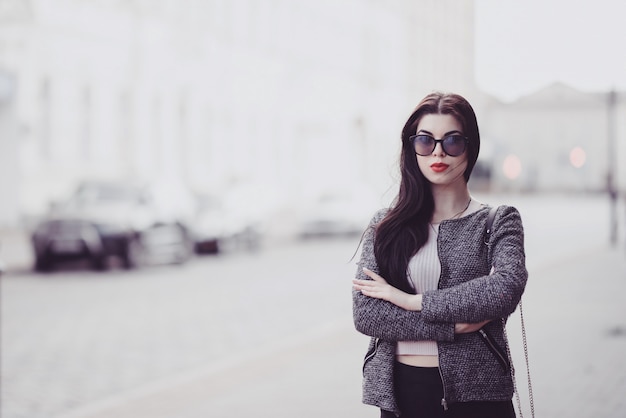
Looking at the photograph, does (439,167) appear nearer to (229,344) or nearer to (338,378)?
(338,378)

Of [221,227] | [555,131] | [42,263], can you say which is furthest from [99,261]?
[555,131]

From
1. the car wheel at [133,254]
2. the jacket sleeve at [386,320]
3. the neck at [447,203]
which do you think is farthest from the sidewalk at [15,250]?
the neck at [447,203]

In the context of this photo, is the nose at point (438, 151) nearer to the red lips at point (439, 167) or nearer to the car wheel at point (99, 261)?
the red lips at point (439, 167)

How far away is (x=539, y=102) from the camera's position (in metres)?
128

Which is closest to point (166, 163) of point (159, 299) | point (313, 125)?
point (313, 125)

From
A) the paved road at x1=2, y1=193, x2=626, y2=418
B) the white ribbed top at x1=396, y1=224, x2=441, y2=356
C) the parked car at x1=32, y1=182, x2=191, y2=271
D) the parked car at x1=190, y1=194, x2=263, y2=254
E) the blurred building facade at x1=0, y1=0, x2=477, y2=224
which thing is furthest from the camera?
the blurred building facade at x1=0, y1=0, x2=477, y2=224

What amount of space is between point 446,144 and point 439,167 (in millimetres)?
75

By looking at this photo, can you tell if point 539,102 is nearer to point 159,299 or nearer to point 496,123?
point 496,123

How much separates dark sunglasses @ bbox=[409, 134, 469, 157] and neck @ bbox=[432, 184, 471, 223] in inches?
5.1

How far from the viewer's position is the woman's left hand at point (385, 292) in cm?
326

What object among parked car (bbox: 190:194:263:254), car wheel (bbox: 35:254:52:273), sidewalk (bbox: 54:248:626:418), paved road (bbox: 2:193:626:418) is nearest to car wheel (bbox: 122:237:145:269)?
paved road (bbox: 2:193:626:418)

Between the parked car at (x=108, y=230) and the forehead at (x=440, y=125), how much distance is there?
54.2ft

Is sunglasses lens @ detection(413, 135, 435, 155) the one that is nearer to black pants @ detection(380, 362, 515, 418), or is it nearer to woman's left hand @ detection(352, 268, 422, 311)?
woman's left hand @ detection(352, 268, 422, 311)

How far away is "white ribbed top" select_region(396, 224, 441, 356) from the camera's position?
130 inches
